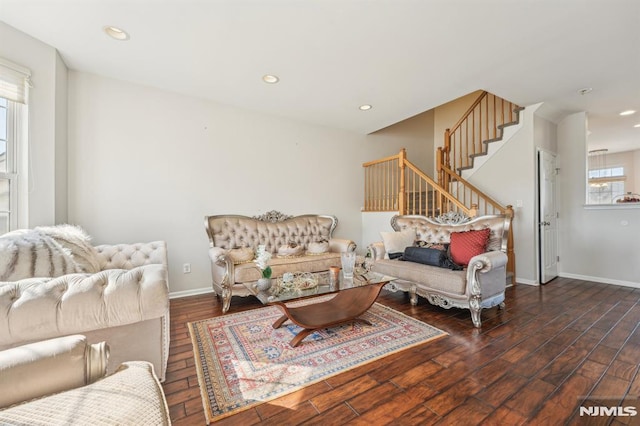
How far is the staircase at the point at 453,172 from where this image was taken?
14.2 ft

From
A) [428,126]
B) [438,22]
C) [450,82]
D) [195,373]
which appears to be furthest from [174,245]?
[428,126]

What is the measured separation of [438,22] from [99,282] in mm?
2963

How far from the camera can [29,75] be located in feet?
7.75

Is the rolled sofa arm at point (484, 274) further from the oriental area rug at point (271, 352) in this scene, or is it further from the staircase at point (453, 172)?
the staircase at point (453, 172)

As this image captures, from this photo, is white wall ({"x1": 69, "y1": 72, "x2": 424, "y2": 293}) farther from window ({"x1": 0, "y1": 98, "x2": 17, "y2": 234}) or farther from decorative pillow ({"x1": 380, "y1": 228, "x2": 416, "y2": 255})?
decorative pillow ({"x1": 380, "y1": 228, "x2": 416, "y2": 255})

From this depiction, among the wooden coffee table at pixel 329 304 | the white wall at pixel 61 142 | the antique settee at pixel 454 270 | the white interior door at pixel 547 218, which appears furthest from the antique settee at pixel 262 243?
the white interior door at pixel 547 218

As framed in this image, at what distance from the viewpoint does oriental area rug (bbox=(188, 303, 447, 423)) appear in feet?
5.33

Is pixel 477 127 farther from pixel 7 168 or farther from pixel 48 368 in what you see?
pixel 7 168

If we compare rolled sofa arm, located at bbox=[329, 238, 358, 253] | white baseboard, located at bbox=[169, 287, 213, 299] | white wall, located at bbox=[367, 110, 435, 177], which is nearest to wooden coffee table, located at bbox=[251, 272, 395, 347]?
rolled sofa arm, located at bbox=[329, 238, 358, 253]

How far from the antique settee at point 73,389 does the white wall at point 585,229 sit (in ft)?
19.0

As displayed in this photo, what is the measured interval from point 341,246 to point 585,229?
394 centimetres

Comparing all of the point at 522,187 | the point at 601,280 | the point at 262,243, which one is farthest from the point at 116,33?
Answer: the point at 601,280

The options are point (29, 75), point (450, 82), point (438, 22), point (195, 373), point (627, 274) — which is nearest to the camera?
point (195, 373)

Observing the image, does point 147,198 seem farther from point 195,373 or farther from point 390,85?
point 390,85
